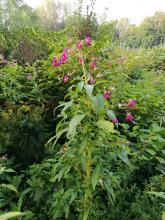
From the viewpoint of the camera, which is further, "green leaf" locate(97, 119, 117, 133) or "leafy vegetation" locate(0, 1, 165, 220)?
"leafy vegetation" locate(0, 1, 165, 220)

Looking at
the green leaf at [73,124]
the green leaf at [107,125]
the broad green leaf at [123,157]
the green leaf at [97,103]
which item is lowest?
the broad green leaf at [123,157]

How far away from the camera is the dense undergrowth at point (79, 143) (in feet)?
6.88

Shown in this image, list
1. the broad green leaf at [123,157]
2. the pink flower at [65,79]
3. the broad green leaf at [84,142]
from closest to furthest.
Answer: the broad green leaf at [84,142] < the broad green leaf at [123,157] < the pink flower at [65,79]

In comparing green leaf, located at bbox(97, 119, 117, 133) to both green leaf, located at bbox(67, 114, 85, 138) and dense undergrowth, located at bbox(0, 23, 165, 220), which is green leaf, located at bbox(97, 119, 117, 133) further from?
green leaf, located at bbox(67, 114, 85, 138)

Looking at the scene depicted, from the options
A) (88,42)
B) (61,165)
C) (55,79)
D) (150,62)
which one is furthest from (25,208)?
(150,62)

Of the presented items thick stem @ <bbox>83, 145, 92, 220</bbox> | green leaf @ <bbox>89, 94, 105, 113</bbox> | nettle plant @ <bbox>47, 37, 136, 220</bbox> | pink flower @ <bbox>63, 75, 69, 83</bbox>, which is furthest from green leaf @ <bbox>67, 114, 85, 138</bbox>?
pink flower @ <bbox>63, 75, 69, 83</bbox>

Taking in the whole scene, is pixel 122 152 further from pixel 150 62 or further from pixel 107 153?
pixel 150 62

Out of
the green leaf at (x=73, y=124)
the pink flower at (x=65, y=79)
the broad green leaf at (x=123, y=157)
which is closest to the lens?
the green leaf at (x=73, y=124)

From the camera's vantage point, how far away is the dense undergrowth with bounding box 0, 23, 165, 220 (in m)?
2.10

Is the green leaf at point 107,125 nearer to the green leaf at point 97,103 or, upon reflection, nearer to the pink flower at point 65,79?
the green leaf at point 97,103

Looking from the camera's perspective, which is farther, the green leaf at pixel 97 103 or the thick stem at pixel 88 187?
the thick stem at pixel 88 187

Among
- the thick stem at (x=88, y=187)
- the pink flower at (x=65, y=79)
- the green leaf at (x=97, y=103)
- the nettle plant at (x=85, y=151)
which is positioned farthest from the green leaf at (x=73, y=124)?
the pink flower at (x=65, y=79)

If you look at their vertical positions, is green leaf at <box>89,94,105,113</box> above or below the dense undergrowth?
above

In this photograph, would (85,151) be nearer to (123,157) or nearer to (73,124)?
(123,157)
